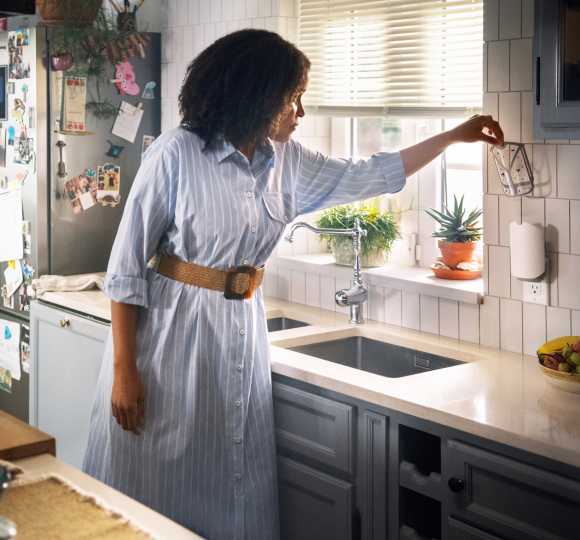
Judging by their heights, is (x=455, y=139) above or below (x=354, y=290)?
above

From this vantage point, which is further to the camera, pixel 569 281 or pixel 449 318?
pixel 449 318

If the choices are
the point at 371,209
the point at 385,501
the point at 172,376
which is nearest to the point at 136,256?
the point at 172,376

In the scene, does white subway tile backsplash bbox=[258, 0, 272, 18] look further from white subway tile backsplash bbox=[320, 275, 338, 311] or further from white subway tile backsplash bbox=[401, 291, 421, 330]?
white subway tile backsplash bbox=[401, 291, 421, 330]

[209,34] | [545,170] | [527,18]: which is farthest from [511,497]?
[209,34]

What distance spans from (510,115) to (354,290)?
30.2 inches

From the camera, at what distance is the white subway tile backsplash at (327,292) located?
9.12 feet

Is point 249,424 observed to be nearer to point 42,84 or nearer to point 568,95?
point 568,95

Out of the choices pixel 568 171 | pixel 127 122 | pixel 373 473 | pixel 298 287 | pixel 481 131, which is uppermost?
pixel 127 122

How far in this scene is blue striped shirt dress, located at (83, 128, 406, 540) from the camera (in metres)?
1.88

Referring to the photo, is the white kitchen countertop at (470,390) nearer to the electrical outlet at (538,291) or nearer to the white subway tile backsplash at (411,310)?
the white subway tile backsplash at (411,310)

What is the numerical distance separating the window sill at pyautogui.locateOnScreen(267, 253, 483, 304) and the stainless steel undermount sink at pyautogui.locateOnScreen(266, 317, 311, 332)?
0.68 feet

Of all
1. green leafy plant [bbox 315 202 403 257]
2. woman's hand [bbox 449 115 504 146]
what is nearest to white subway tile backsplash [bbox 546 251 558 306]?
woman's hand [bbox 449 115 504 146]

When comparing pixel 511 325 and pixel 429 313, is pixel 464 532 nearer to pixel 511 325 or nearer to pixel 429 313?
pixel 511 325

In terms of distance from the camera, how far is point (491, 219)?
2.19 meters
